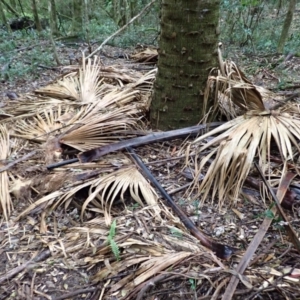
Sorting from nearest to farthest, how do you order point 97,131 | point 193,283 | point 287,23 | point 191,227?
1. point 193,283
2. point 191,227
3. point 97,131
4. point 287,23

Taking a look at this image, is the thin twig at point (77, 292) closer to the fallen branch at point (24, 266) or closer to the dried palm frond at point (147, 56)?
the fallen branch at point (24, 266)

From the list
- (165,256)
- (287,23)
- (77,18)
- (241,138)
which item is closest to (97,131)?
(241,138)

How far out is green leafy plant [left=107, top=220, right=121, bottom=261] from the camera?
6.73 ft

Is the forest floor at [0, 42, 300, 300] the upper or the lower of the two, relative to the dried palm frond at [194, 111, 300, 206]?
lower

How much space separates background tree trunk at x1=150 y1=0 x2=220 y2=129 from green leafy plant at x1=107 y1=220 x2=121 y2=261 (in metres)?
1.33

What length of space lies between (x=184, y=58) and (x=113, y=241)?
1.67 metres

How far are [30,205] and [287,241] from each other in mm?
1717

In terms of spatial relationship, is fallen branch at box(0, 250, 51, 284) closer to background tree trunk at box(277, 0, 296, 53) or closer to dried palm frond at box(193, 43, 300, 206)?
dried palm frond at box(193, 43, 300, 206)

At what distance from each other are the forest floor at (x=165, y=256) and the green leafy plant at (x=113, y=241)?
5 cm

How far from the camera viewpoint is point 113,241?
2.11m

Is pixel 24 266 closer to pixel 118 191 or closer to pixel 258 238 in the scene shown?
pixel 118 191

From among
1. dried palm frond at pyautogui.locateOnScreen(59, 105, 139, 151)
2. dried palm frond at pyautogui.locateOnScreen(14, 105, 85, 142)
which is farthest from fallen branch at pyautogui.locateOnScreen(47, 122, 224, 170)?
dried palm frond at pyautogui.locateOnScreen(14, 105, 85, 142)

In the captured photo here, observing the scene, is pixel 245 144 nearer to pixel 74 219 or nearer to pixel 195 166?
pixel 195 166

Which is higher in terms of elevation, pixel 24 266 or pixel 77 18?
pixel 77 18
